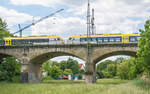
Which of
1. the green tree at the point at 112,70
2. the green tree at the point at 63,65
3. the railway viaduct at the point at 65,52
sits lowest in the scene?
the green tree at the point at 112,70

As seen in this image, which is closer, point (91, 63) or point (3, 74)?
point (91, 63)

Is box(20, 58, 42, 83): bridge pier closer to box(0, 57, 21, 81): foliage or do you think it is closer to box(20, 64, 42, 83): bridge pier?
box(20, 64, 42, 83): bridge pier

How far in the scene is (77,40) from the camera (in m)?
40.8

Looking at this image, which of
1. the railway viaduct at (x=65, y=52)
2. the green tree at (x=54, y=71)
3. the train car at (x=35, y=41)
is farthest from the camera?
the green tree at (x=54, y=71)

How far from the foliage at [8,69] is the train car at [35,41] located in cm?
411

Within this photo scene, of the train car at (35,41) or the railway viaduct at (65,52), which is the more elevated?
the train car at (35,41)

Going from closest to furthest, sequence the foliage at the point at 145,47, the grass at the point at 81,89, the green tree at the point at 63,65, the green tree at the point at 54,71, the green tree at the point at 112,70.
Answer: the grass at the point at 81,89 → the foliage at the point at 145,47 → the green tree at the point at 54,71 → the green tree at the point at 63,65 → the green tree at the point at 112,70

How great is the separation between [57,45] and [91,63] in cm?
743

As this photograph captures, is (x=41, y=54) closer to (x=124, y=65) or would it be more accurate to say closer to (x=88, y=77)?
(x=88, y=77)

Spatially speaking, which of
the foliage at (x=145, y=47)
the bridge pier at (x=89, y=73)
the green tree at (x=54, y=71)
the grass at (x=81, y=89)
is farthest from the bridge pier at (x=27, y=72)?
the green tree at (x=54, y=71)

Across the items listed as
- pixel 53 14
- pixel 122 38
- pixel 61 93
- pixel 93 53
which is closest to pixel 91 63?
pixel 93 53

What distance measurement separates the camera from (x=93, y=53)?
3925cm

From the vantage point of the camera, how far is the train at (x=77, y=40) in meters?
38.6

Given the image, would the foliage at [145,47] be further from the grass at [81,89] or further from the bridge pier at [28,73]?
the bridge pier at [28,73]
